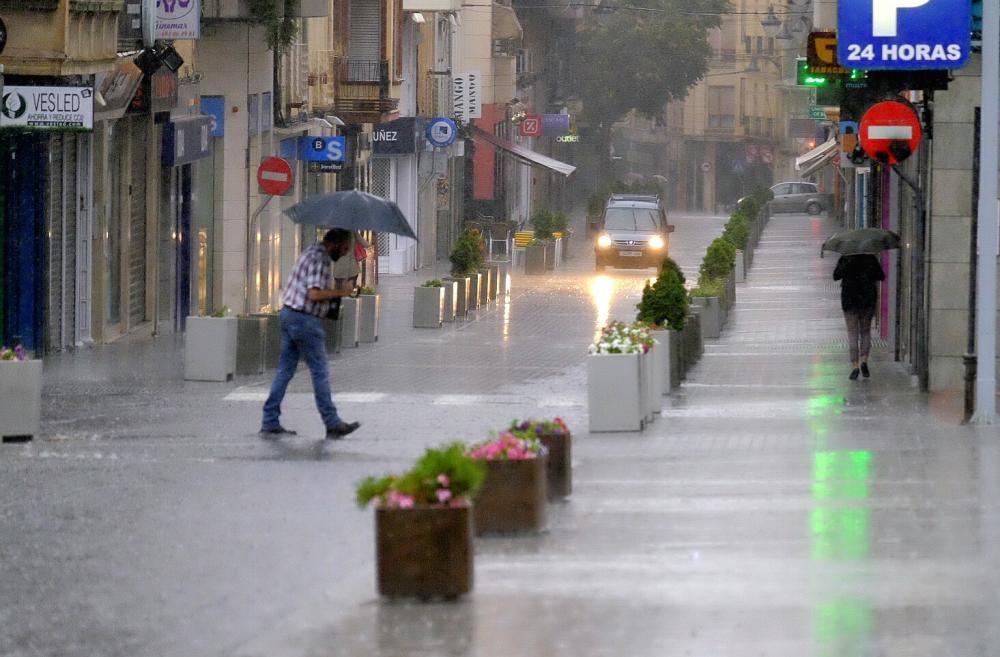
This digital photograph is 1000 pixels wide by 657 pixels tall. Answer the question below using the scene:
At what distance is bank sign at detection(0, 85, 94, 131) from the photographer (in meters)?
22.2

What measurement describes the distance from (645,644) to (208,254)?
29.1m

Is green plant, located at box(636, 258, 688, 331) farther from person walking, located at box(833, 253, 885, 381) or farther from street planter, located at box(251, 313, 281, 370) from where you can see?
street planter, located at box(251, 313, 281, 370)

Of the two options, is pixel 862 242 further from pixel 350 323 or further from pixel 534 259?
pixel 534 259

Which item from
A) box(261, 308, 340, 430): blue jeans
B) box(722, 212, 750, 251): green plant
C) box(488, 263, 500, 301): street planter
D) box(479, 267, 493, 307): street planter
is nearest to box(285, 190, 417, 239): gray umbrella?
box(261, 308, 340, 430): blue jeans

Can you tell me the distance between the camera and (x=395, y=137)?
56.0 m

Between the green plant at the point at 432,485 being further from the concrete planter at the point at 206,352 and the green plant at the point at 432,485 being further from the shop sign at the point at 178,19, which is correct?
the shop sign at the point at 178,19

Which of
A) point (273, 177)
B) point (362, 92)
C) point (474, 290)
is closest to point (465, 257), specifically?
point (474, 290)

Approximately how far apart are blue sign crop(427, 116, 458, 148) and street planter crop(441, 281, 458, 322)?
2121 centimetres

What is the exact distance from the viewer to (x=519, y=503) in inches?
428

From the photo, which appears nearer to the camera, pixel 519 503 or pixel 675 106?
pixel 519 503

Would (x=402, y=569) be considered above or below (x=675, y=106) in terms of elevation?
below

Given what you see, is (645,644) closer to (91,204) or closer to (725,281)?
(91,204)

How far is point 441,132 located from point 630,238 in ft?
19.2

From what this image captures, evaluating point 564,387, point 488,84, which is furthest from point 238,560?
point 488,84
